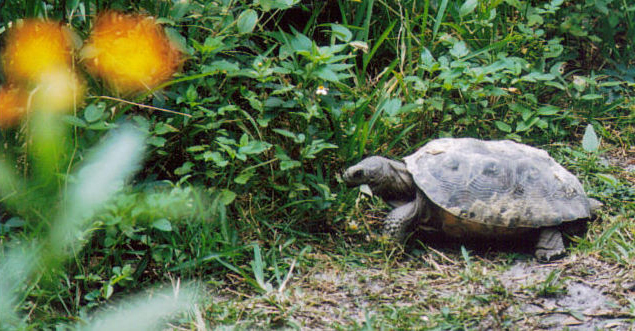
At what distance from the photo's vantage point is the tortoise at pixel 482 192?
10.1 ft

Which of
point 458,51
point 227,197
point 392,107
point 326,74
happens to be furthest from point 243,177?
point 458,51

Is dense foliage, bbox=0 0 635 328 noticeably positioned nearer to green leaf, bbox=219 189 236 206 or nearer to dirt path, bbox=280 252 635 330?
green leaf, bbox=219 189 236 206

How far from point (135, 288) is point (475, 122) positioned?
210 centimetres

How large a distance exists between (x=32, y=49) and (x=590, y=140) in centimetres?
280

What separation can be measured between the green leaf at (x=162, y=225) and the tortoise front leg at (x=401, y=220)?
1.00m

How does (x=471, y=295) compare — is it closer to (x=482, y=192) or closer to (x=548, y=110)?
(x=482, y=192)

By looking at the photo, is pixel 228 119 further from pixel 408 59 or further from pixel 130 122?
pixel 408 59

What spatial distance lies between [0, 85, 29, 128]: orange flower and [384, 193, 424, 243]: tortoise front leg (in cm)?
165

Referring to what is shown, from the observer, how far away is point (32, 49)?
113 inches

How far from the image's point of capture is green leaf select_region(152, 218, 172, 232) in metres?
2.78

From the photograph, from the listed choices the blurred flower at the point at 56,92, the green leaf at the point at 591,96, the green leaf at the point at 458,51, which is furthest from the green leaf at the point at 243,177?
the green leaf at the point at 591,96

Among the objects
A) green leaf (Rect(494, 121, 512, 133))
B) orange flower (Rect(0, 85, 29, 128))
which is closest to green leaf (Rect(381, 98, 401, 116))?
green leaf (Rect(494, 121, 512, 133))

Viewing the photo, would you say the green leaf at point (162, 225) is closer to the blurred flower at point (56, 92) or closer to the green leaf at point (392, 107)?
the blurred flower at point (56, 92)

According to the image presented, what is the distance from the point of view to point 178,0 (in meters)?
3.34
